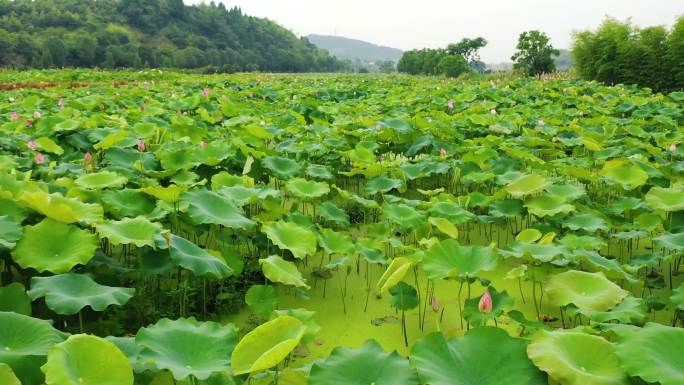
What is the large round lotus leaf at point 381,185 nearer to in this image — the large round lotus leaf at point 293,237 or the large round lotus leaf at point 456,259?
the large round lotus leaf at point 293,237

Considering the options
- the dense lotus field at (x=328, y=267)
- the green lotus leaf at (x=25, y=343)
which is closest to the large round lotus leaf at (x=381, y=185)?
the dense lotus field at (x=328, y=267)

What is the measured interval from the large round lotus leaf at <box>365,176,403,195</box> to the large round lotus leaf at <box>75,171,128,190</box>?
62.7 inches

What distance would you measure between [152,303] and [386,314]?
110cm

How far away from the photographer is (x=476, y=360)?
1363 mm

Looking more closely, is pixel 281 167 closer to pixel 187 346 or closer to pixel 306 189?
pixel 306 189

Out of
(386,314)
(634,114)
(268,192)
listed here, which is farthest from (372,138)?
(634,114)

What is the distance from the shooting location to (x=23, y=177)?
277 cm

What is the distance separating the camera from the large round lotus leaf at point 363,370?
130cm

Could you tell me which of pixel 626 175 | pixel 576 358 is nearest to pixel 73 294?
pixel 576 358

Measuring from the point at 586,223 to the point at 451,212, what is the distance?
740 mm

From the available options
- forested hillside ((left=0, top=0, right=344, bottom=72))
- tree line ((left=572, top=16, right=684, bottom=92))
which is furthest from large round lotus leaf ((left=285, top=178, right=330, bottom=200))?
forested hillside ((left=0, top=0, right=344, bottom=72))

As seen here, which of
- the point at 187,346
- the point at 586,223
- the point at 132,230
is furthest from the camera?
the point at 586,223

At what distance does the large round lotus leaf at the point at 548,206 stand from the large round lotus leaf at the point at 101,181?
235 centimetres

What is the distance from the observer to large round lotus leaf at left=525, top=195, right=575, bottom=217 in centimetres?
279
